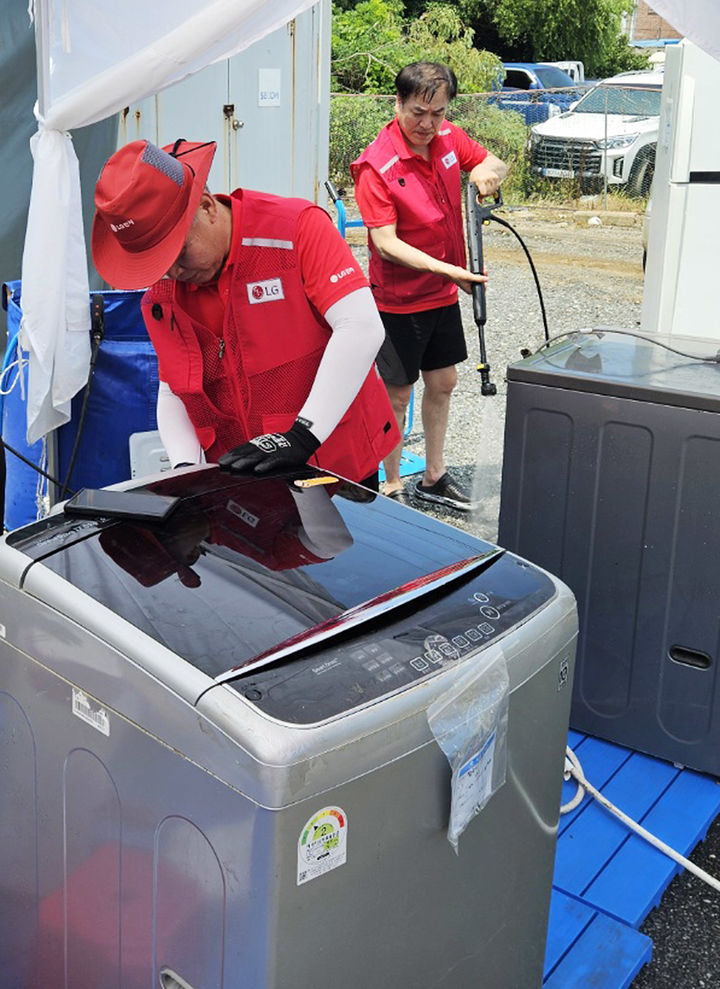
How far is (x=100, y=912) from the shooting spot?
1.63 m

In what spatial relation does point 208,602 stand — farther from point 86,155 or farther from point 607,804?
point 86,155

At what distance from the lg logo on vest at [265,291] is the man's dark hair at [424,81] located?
7.04ft

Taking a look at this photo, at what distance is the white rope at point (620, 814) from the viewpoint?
2.59 m

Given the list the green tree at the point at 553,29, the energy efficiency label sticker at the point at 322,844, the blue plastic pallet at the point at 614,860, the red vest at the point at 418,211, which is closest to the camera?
the energy efficiency label sticker at the point at 322,844

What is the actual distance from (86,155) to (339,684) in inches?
146

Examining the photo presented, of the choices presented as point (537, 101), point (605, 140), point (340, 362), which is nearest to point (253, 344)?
point (340, 362)

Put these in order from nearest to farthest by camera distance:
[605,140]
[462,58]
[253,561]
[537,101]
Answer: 1. [253,561]
2. [605,140]
3. [537,101]
4. [462,58]

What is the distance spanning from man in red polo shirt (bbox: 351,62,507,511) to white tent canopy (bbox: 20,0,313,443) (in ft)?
5.09

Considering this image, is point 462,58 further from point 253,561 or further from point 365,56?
point 253,561

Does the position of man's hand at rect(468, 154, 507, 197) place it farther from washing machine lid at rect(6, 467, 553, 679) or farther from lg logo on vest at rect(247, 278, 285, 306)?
washing machine lid at rect(6, 467, 553, 679)

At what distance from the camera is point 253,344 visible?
2.44 m

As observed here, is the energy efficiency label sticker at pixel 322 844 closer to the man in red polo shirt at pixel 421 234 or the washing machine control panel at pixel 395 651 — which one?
the washing machine control panel at pixel 395 651

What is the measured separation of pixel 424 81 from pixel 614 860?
9.42 ft

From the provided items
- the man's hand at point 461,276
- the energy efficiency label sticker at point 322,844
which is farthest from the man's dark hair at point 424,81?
the energy efficiency label sticker at point 322,844
